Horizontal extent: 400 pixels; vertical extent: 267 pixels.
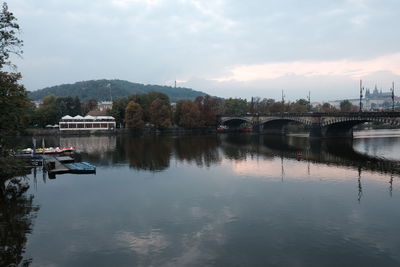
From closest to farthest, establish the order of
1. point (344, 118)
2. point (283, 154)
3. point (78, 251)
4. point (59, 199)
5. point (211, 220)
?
1. point (78, 251)
2. point (211, 220)
3. point (59, 199)
4. point (283, 154)
5. point (344, 118)

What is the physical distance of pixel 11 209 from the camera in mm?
26156

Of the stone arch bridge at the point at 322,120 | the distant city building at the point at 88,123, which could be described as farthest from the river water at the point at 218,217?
the distant city building at the point at 88,123

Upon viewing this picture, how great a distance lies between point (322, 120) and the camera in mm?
85625

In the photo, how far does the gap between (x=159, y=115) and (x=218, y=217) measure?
99842 mm

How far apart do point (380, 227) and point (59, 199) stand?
2637cm

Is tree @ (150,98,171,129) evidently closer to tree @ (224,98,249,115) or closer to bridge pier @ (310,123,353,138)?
tree @ (224,98,249,115)

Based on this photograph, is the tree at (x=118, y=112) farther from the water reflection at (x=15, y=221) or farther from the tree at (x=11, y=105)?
the tree at (x=11, y=105)

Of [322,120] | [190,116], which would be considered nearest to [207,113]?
[190,116]

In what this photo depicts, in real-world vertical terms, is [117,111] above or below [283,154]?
above

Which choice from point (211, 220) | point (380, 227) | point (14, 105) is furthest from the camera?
Result: point (14, 105)

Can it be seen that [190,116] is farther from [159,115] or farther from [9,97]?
[9,97]

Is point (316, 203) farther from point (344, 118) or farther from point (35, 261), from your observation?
point (344, 118)

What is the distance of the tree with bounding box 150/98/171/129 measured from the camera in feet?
395

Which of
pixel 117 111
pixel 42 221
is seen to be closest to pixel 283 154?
pixel 42 221
